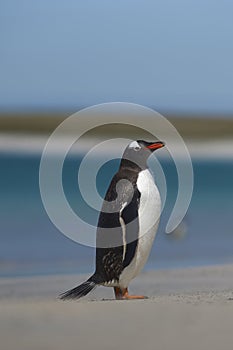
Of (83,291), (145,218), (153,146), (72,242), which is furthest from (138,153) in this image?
(72,242)

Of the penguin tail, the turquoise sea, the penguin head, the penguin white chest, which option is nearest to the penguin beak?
the penguin head

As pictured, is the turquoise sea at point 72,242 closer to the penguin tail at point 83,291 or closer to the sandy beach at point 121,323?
the penguin tail at point 83,291

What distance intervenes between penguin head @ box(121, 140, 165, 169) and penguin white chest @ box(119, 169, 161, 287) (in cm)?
6

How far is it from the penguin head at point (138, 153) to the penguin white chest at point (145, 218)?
0.06 meters

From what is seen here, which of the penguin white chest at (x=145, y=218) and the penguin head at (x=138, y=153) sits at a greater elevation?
the penguin head at (x=138, y=153)

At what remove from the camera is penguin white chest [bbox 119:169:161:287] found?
17.7 ft

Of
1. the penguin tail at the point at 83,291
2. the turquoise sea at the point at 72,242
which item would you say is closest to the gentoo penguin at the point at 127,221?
the penguin tail at the point at 83,291

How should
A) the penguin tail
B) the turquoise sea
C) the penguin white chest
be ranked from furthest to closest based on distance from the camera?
the turquoise sea
the penguin tail
the penguin white chest

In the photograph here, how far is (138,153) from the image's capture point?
5.50 m

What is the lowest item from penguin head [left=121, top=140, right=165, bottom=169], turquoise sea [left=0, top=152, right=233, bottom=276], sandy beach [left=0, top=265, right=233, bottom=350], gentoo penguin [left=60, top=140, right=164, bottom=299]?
turquoise sea [left=0, top=152, right=233, bottom=276]

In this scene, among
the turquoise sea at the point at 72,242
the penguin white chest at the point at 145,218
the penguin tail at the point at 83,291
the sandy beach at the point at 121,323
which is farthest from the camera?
the turquoise sea at the point at 72,242

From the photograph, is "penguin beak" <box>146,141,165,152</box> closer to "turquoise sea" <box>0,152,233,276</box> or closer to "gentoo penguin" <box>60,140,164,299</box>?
"gentoo penguin" <box>60,140,164,299</box>

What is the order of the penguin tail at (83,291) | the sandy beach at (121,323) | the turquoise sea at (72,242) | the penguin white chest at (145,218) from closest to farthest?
the sandy beach at (121,323) < the penguin white chest at (145,218) < the penguin tail at (83,291) < the turquoise sea at (72,242)

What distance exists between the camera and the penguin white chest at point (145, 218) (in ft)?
17.7
